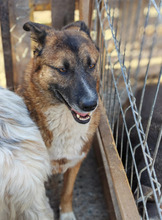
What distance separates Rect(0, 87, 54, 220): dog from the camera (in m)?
1.68

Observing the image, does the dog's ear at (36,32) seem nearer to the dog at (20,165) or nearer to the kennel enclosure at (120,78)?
the dog at (20,165)

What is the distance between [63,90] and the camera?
2.01 m

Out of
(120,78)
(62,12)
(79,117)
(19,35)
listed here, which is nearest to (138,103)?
(120,78)

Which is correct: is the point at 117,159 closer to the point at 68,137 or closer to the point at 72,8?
the point at 68,137

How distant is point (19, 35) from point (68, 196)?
186cm

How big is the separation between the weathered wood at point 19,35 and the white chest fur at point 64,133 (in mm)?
976

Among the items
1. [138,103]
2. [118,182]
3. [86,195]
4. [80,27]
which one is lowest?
[86,195]

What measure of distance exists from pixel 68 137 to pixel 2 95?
631 millimetres

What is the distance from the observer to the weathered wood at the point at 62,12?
2.91 metres

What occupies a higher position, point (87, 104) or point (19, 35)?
point (19, 35)

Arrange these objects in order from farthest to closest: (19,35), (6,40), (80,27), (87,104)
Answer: (19,35)
(6,40)
(80,27)
(87,104)

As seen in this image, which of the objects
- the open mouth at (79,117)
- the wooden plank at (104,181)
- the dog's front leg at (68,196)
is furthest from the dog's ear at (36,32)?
the wooden plank at (104,181)

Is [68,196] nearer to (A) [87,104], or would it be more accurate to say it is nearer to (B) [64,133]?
(B) [64,133]

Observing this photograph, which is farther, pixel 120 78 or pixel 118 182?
pixel 120 78
